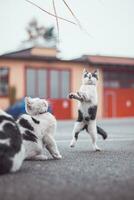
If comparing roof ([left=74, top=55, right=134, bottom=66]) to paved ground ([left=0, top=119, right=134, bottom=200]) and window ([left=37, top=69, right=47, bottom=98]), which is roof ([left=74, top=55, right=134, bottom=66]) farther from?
paved ground ([left=0, top=119, right=134, bottom=200])

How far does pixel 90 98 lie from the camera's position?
9.39m

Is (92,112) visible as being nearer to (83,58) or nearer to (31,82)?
(31,82)

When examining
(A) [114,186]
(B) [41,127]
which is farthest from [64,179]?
(B) [41,127]

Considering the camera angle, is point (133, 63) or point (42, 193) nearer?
point (42, 193)

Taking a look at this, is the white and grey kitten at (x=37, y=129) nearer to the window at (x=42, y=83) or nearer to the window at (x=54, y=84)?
the window at (x=42, y=83)

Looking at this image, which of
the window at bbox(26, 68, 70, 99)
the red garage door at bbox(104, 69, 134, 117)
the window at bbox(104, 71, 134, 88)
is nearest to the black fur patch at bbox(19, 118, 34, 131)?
the window at bbox(26, 68, 70, 99)

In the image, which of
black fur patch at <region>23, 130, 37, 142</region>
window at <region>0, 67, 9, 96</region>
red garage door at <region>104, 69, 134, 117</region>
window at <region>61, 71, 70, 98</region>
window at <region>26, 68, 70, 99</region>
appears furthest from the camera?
red garage door at <region>104, 69, 134, 117</region>

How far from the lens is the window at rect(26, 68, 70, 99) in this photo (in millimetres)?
38312

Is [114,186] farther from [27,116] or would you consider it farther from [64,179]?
[27,116]

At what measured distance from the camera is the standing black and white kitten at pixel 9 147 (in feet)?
19.3

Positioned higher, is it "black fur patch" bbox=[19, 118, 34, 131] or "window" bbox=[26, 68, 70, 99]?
"black fur patch" bbox=[19, 118, 34, 131]

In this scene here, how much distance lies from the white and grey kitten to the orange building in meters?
27.3

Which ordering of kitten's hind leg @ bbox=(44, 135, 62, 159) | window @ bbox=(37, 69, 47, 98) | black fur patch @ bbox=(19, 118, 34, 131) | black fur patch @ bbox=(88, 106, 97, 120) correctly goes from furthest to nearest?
window @ bbox=(37, 69, 47, 98) < black fur patch @ bbox=(88, 106, 97, 120) < kitten's hind leg @ bbox=(44, 135, 62, 159) < black fur patch @ bbox=(19, 118, 34, 131)

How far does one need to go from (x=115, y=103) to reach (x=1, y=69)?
10241mm
